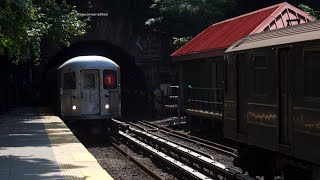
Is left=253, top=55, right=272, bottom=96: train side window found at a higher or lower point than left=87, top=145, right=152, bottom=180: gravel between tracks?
higher

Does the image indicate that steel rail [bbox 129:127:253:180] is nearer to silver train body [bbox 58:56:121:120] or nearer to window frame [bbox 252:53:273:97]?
window frame [bbox 252:53:273:97]

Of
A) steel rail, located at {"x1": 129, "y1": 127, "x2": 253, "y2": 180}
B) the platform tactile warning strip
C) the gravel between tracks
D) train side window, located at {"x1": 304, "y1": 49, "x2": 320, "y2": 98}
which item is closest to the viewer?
train side window, located at {"x1": 304, "y1": 49, "x2": 320, "y2": 98}

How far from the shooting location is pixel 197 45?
2427cm

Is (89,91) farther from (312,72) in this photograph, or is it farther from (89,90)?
(312,72)

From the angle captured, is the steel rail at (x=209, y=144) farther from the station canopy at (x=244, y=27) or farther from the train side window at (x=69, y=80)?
the train side window at (x=69, y=80)

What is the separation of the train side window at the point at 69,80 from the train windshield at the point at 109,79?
119 cm

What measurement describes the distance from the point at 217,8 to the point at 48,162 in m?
22.3

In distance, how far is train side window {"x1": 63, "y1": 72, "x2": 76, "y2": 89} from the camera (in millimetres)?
21719

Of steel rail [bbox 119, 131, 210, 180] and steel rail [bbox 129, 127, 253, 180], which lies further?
steel rail [bbox 119, 131, 210, 180]

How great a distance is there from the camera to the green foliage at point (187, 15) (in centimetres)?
3188

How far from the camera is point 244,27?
69.4 feet

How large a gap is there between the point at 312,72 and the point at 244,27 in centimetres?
1316

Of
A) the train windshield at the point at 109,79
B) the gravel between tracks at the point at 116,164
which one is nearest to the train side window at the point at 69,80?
the train windshield at the point at 109,79

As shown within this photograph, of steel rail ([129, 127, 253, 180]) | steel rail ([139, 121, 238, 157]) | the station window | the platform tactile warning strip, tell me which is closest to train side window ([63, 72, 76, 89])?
the station window
